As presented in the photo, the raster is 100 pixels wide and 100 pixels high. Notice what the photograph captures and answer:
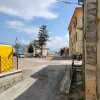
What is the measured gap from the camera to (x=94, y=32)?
510 cm

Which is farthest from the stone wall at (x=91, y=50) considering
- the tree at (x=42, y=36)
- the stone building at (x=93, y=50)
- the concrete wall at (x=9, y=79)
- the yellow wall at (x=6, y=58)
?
the tree at (x=42, y=36)

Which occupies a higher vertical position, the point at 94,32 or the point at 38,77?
the point at 94,32

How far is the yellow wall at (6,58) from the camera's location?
1722 centimetres

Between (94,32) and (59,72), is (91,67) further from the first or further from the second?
(59,72)

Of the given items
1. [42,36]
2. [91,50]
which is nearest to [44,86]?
[91,50]

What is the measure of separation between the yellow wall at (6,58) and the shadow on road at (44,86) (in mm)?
2120

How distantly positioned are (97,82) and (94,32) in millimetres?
937

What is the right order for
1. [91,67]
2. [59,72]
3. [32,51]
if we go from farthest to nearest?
[32,51], [59,72], [91,67]

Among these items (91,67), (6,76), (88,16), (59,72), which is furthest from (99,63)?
(59,72)

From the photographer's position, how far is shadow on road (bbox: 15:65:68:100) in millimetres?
14938

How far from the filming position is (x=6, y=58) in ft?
58.9

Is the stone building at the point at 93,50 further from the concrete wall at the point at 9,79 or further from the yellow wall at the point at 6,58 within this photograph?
the yellow wall at the point at 6,58

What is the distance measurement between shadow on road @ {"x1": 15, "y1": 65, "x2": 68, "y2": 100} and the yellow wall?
2120mm

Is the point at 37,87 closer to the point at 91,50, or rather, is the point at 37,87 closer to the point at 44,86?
the point at 44,86
